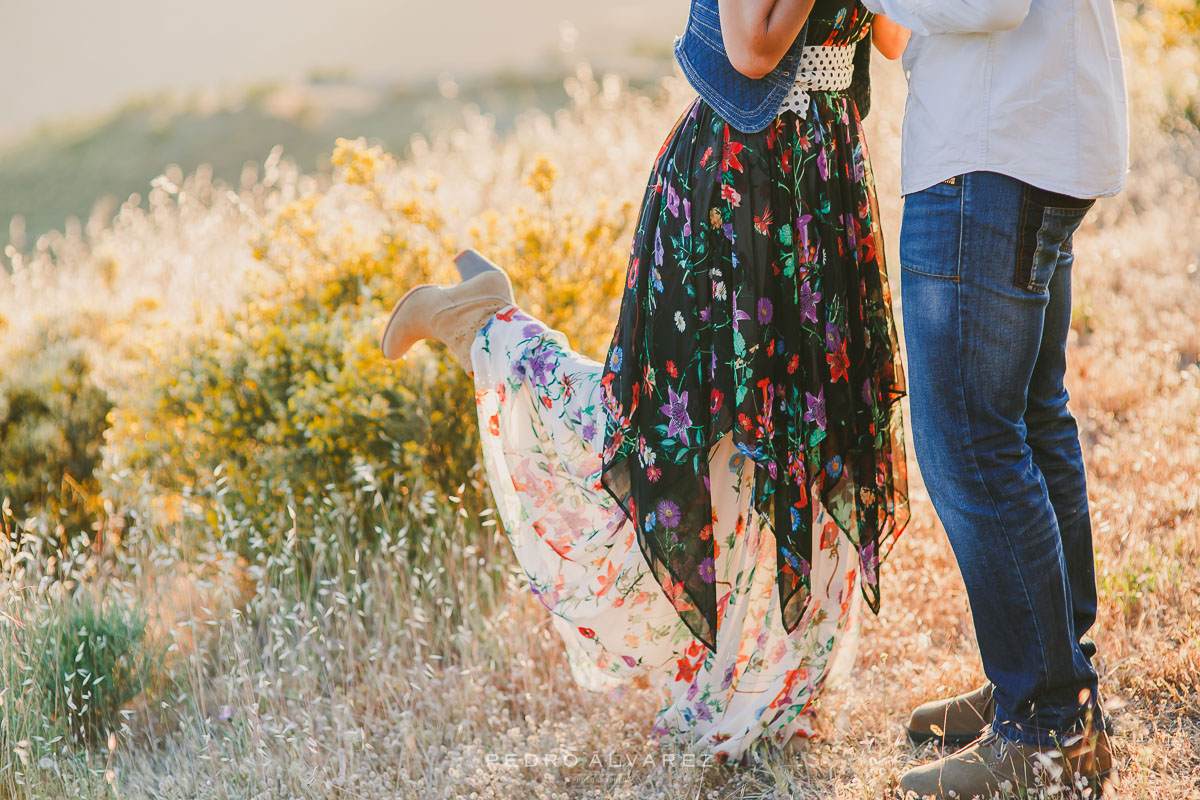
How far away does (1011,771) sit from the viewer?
167cm

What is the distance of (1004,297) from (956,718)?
991 mm

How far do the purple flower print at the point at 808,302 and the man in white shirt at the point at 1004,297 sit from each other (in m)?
0.21

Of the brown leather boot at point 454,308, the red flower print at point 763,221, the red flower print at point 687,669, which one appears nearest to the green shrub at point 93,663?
the brown leather boot at point 454,308

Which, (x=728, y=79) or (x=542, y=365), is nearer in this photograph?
(x=728, y=79)

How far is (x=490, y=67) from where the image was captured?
16641 millimetres

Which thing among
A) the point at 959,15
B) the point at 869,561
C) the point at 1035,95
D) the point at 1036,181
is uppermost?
the point at 959,15

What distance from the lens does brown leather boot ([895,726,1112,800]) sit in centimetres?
165

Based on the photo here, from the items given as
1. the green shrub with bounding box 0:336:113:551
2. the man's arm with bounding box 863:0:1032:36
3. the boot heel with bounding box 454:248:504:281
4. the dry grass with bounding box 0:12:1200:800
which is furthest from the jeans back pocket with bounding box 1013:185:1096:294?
the green shrub with bounding box 0:336:113:551

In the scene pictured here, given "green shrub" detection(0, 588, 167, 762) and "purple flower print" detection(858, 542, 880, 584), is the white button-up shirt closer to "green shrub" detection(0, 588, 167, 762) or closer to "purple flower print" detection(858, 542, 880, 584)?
"purple flower print" detection(858, 542, 880, 584)

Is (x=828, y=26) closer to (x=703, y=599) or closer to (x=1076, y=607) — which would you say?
(x=703, y=599)

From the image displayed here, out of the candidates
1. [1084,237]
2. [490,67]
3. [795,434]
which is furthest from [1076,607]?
[490,67]

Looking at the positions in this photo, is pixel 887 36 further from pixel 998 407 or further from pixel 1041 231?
pixel 998 407

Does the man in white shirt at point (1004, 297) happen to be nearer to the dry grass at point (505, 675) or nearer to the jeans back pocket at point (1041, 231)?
the jeans back pocket at point (1041, 231)
